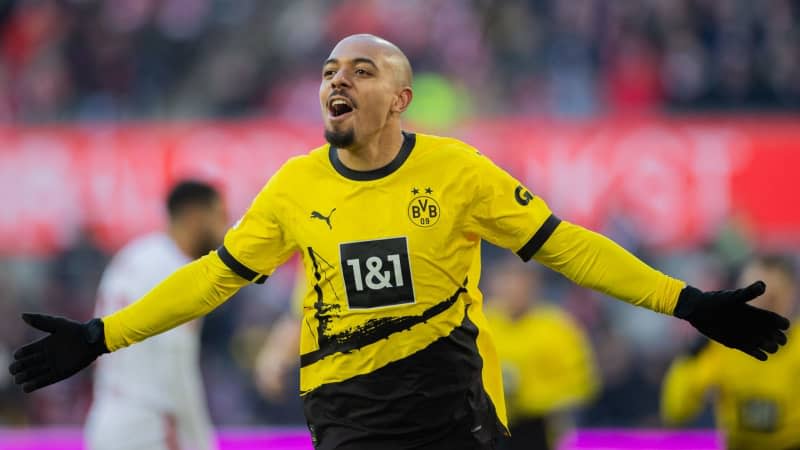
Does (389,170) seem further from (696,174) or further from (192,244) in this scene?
(696,174)

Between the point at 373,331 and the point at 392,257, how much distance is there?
0.82 ft

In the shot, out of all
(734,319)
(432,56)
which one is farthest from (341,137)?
(432,56)

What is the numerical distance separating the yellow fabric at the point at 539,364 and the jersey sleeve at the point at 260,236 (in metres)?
4.79

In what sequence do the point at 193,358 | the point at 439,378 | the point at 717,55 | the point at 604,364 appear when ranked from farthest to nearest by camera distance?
the point at 717,55
the point at 604,364
the point at 193,358
the point at 439,378

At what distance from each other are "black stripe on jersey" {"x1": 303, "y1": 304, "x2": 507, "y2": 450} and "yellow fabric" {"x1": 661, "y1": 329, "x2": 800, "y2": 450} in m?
3.03

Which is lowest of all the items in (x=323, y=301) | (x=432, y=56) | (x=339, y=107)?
(x=323, y=301)

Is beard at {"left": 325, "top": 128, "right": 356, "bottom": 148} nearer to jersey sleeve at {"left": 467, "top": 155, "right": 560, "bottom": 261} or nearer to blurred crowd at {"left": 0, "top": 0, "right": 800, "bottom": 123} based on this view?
jersey sleeve at {"left": 467, "top": 155, "right": 560, "bottom": 261}

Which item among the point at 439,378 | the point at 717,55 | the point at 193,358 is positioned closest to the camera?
the point at 439,378

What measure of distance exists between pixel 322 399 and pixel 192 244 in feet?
9.26

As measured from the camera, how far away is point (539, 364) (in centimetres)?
991

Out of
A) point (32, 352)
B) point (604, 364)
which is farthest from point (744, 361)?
point (604, 364)

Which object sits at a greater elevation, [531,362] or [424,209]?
[424,209]

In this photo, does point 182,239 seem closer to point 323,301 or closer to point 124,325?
point 124,325

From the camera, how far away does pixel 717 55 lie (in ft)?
47.7
